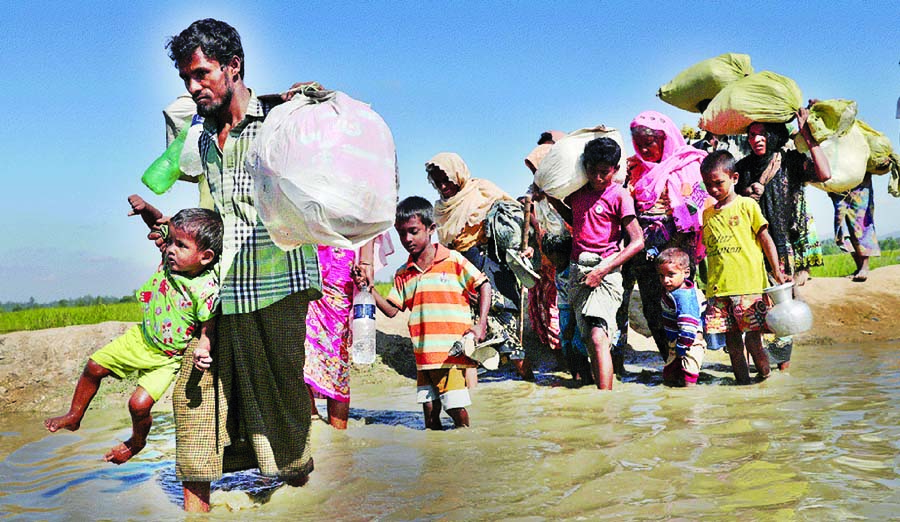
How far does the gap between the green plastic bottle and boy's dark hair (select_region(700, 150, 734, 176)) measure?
11.5 feet

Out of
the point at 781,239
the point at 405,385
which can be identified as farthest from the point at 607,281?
the point at 405,385

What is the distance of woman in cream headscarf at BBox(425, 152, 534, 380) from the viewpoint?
6.50m

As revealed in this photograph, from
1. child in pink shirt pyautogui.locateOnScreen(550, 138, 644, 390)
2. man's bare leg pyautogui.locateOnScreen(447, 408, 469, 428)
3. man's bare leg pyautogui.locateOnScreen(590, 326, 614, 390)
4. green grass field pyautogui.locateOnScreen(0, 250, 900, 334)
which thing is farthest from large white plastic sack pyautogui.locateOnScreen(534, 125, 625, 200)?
green grass field pyautogui.locateOnScreen(0, 250, 900, 334)

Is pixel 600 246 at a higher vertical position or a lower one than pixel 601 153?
lower

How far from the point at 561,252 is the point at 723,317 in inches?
49.9

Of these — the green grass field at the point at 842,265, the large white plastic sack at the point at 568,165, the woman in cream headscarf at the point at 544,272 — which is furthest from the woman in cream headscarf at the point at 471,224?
the green grass field at the point at 842,265

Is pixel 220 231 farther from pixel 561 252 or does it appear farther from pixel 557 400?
pixel 561 252

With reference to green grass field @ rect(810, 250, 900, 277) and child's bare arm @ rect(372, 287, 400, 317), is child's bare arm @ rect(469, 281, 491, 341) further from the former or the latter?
green grass field @ rect(810, 250, 900, 277)

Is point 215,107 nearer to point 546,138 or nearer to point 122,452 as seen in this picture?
point 122,452

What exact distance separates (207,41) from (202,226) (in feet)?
2.35

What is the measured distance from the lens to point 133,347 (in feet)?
11.7

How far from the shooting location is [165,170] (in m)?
3.65

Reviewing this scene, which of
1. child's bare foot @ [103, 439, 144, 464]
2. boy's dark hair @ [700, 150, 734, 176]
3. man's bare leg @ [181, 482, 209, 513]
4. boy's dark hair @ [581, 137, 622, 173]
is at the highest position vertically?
boy's dark hair @ [581, 137, 622, 173]

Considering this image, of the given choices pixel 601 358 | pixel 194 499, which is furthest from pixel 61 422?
pixel 601 358
